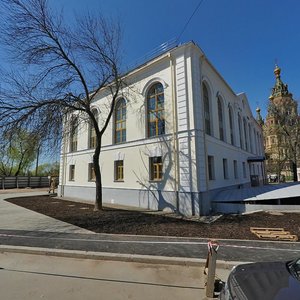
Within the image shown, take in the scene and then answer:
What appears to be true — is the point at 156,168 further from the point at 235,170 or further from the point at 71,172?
the point at 71,172

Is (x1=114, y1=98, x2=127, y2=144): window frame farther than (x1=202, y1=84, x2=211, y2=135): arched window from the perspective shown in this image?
Yes

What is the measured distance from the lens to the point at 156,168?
13.9 metres

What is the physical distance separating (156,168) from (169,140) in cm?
207

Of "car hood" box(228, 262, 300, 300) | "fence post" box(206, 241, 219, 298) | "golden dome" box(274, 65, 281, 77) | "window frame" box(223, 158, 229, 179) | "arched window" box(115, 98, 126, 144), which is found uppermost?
"golden dome" box(274, 65, 281, 77)

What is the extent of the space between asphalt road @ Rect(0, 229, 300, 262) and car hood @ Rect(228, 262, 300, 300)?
2409 millimetres

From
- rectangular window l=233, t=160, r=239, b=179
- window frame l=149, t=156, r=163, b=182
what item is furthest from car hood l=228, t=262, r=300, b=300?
rectangular window l=233, t=160, r=239, b=179

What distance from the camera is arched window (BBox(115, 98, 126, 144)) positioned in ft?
53.8

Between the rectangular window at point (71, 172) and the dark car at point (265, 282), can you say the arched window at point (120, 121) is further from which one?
the dark car at point (265, 282)

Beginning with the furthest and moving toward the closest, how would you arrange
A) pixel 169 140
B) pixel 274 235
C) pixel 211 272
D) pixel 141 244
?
pixel 169 140 < pixel 274 235 < pixel 141 244 < pixel 211 272

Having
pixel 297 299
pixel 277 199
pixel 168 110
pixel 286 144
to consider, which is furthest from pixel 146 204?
pixel 286 144

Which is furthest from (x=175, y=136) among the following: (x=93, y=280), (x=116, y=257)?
(x=93, y=280)

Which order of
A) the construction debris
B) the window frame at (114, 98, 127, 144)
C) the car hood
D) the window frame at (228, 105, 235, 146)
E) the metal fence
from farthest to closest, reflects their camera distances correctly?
1. the metal fence
2. the window frame at (228, 105, 235, 146)
3. the window frame at (114, 98, 127, 144)
4. the construction debris
5. the car hood

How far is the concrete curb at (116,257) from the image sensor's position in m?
4.97

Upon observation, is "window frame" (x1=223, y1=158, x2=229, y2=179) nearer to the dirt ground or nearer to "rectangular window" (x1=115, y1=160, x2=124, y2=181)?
the dirt ground
